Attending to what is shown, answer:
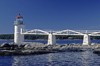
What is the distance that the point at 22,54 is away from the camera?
995 inches

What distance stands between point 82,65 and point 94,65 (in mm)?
1063

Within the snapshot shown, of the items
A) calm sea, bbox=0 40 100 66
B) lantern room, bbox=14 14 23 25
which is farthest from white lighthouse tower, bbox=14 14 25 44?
calm sea, bbox=0 40 100 66

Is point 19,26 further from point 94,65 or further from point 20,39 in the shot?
point 94,65

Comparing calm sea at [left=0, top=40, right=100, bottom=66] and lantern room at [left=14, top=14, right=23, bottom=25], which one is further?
lantern room at [left=14, top=14, right=23, bottom=25]

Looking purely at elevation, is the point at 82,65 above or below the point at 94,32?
below

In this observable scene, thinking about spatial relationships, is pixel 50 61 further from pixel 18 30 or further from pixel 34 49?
pixel 18 30

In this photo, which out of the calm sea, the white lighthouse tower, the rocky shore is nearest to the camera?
the calm sea

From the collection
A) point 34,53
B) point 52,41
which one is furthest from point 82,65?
point 52,41

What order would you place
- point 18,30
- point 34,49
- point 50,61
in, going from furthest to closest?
1. point 18,30
2. point 34,49
3. point 50,61

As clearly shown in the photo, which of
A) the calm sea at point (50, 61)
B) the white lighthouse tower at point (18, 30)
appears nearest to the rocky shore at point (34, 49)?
the calm sea at point (50, 61)

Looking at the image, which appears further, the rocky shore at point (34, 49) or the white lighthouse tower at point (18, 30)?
the white lighthouse tower at point (18, 30)

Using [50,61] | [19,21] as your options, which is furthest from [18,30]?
[50,61]

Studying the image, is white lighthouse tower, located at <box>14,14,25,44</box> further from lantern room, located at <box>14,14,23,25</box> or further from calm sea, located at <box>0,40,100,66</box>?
calm sea, located at <box>0,40,100,66</box>

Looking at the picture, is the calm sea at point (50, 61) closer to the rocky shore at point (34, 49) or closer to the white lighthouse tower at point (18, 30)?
the rocky shore at point (34, 49)
